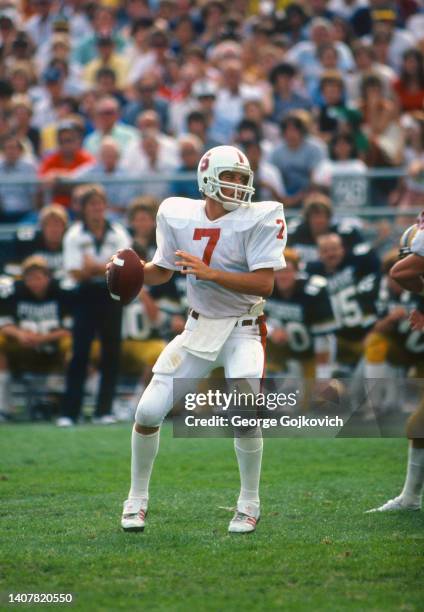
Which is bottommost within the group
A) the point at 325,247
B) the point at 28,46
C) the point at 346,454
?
the point at 346,454

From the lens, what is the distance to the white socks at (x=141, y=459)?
5918 millimetres

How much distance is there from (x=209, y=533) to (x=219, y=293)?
1.20m

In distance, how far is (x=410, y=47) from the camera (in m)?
14.0

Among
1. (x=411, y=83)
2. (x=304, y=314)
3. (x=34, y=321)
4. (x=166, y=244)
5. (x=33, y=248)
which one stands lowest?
(x=34, y=321)

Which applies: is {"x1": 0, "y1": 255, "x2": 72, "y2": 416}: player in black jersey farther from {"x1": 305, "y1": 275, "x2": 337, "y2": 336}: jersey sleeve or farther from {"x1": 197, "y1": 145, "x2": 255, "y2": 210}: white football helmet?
{"x1": 197, "y1": 145, "x2": 255, "y2": 210}: white football helmet

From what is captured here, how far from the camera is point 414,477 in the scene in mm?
6434

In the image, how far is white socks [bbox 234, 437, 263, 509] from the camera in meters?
5.89

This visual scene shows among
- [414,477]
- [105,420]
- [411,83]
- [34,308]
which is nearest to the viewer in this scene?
[414,477]

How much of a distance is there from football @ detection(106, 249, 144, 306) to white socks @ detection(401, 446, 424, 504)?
1.74 meters

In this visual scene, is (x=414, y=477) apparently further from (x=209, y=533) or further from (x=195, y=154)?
(x=195, y=154)

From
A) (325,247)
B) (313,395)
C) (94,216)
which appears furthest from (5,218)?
(313,395)

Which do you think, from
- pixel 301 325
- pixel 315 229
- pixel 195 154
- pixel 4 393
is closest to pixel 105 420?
pixel 4 393

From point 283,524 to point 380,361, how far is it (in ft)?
13.9

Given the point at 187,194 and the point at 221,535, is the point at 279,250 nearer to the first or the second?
the point at 221,535
